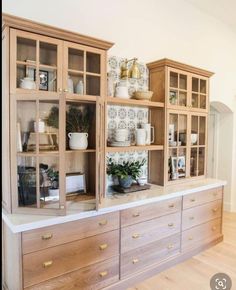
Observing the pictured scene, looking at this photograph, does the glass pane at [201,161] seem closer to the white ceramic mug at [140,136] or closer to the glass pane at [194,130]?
the glass pane at [194,130]

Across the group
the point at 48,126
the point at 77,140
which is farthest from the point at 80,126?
the point at 48,126

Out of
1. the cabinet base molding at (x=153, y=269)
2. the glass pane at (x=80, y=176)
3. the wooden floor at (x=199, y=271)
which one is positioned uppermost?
the glass pane at (x=80, y=176)

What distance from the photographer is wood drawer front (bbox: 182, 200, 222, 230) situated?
112 inches

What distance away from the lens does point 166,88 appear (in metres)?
2.90

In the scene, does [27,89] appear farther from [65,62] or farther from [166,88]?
[166,88]

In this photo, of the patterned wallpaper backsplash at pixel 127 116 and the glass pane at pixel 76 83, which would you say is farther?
the patterned wallpaper backsplash at pixel 127 116

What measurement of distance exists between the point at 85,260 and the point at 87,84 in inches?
62.1

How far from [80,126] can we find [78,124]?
26mm

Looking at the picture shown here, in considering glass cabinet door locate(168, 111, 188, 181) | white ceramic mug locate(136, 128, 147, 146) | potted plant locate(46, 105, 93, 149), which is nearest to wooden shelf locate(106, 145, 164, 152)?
white ceramic mug locate(136, 128, 147, 146)

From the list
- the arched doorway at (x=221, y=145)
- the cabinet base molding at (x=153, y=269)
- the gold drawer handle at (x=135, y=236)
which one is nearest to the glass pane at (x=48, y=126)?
the gold drawer handle at (x=135, y=236)

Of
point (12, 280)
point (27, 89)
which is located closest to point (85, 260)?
point (12, 280)

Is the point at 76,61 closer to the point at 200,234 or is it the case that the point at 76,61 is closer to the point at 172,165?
the point at 172,165

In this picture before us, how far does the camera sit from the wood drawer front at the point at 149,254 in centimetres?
234

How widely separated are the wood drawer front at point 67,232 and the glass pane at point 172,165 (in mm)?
1103
